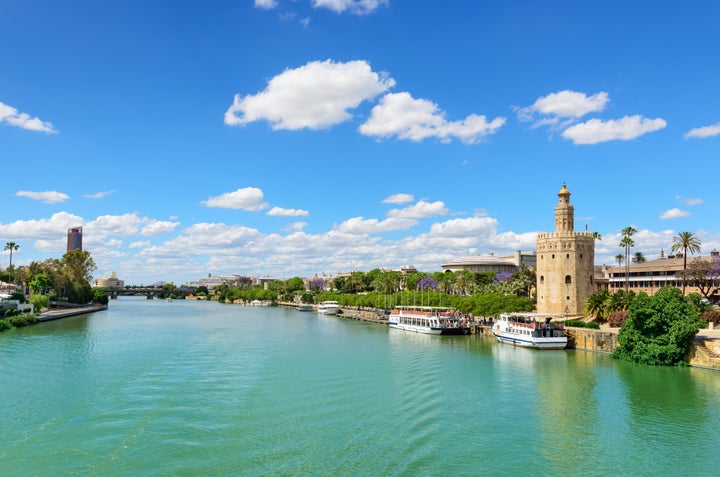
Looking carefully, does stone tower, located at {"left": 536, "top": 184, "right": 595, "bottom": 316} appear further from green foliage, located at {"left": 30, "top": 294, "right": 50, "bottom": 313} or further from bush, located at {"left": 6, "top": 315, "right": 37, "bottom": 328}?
green foliage, located at {"left": 30, "top": 294, "right": 50, "bottom": 313}

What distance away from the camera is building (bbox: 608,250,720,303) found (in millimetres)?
85750

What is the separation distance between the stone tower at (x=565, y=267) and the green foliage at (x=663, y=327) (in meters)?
21.6

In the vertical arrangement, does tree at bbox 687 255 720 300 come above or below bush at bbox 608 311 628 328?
above

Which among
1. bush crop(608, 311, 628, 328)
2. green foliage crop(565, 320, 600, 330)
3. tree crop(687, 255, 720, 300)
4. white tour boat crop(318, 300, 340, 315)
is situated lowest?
white tour boat crop(318, 300, 340, 315)

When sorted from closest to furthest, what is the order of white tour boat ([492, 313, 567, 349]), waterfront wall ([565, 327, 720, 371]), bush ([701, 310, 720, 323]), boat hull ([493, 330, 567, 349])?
waterfront wall ([565, 327, 720, 371]) → bush ([701, 310, 720, 323]) → boat hull ([493, 330, 567, 349]) → white tour boat ([492, 313, 567, 349])

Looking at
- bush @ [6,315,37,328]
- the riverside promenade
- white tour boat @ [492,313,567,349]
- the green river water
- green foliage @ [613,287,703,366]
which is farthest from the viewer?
the riverside promenade

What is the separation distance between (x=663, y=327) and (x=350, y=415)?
1259 inches

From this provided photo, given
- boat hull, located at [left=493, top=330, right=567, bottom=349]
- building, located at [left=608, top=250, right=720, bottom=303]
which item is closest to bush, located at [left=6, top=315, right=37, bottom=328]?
boat hull, located at [left=493, top=330, right=567, bottom=349]

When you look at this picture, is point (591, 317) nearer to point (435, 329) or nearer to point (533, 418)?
point (435, 329)

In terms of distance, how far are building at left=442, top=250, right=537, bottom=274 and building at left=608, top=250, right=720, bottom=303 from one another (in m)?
74.8

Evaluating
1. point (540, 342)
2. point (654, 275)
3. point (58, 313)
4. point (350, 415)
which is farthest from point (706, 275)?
point (58, 313)

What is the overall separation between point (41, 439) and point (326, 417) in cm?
1470

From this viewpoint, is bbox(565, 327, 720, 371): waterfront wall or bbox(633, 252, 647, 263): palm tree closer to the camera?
bbox(565, 327, 720, 371): waterfront wall

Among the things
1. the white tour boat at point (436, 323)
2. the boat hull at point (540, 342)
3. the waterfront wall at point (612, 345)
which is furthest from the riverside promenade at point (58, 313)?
the waterfront wall at point (612, 345)
